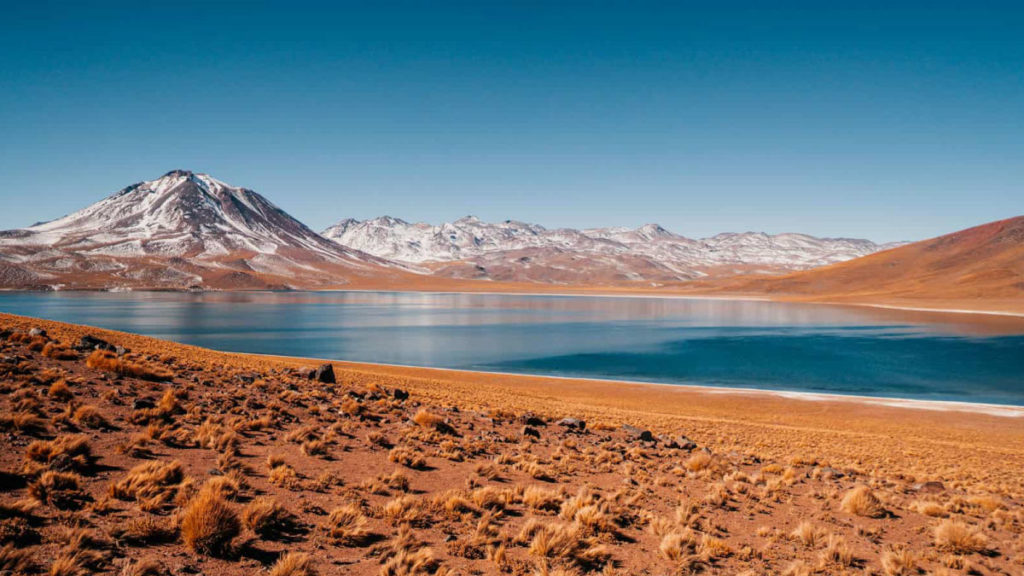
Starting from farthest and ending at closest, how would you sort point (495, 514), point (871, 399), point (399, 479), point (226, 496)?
point (871, 399) → point (399, 479) → point (495, 514) → point (226, 496)

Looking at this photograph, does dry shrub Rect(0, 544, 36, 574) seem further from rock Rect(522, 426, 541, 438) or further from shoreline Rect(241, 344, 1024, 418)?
shoreline Rect(241, 344, 1024, 418)

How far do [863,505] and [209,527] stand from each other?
35.5 ft

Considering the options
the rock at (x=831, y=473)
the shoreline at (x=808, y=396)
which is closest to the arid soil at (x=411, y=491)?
the rock at (x=831, y=473)

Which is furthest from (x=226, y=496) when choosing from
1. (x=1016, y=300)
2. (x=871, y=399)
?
(x=1016, y=300)

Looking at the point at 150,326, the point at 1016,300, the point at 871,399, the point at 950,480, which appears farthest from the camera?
the point at 1016,300

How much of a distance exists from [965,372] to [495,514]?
156 feet

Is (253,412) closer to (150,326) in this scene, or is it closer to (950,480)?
(950,480)

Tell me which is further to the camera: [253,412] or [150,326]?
[150,326]

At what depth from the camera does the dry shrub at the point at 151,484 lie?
705 cm

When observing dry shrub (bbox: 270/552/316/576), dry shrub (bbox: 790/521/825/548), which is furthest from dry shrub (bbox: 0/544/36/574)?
dry shrub (bbox: 790/521/825/548)

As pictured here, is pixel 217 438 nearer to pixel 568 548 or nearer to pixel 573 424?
pixel 568 548

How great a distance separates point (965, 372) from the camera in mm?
40844

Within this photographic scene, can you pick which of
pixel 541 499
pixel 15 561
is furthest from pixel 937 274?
pixel 15 561

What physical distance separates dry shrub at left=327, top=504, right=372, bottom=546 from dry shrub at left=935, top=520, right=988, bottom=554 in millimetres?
8999
